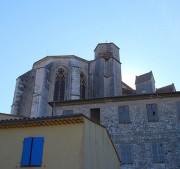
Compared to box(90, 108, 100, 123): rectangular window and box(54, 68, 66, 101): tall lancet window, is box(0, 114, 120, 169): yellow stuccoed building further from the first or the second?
box(54, 68, 66, 101): tall lancet window

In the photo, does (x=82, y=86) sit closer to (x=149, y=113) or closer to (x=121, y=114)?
(x=121, y=114)

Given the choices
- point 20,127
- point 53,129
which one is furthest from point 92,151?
point 20,127

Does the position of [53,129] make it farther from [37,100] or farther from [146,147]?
[37,100]

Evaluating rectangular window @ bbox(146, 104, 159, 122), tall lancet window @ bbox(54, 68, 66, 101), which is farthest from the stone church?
tall lancet window @ bbox(54, 68, 66, 101)

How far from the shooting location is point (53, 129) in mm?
10586

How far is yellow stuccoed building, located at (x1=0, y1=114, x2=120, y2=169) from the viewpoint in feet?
32.5

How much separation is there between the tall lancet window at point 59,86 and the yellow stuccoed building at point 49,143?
19.0 metres

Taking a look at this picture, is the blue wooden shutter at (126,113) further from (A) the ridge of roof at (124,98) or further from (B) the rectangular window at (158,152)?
(B) the rectangular window at (158,152)

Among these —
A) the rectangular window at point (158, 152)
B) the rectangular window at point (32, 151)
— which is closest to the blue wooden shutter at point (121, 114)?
the rectangular window at point (158, 152)

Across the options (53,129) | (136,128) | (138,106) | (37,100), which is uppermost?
(37,100)

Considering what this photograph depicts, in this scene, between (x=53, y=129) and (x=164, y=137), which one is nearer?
(x=53, y=129)

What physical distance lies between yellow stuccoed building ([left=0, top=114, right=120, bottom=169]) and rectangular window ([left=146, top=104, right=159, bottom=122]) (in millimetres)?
9853

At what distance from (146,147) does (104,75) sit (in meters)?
12.6

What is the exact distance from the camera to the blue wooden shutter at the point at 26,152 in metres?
10.2
